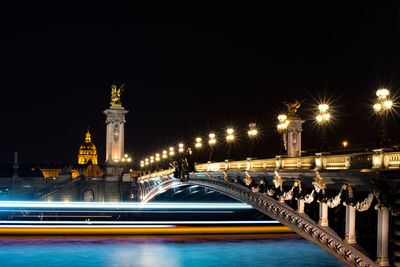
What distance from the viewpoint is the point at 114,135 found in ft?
354

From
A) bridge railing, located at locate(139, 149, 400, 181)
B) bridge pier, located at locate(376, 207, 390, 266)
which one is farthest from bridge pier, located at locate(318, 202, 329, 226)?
bridge pier, located at locate(376, 207, 390, 266)

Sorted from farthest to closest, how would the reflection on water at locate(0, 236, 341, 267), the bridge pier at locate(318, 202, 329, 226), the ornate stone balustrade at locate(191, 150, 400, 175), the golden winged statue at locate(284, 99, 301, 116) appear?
the reflection on water at locate(0, 236, 341, 267), the golden winged statue at locate(284, 99, 301, 116), the bridge pier at locate(318, 202, 329, 226), the ornate stone balustrade at locate(191, 150, 400, 175)

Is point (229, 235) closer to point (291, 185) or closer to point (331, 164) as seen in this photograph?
point (291, 185)

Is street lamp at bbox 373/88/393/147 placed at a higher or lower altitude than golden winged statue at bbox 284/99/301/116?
lower

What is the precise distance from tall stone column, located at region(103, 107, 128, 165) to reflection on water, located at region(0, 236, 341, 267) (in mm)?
53946

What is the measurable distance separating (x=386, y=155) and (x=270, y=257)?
28.3 meters

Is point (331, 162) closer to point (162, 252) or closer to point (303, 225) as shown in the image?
point (303, 225)

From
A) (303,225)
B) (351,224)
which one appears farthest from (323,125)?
(351,224)

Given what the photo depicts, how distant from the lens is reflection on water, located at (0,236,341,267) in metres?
42.3

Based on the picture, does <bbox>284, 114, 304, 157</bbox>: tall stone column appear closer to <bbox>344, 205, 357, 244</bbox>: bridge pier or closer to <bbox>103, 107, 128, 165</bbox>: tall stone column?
<bbox>344, 205, 357, 244</bbox>: bridge pier

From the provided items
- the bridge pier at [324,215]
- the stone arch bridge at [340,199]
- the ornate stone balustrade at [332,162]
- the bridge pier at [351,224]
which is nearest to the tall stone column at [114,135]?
the ornate stone balustrade at [332,162]

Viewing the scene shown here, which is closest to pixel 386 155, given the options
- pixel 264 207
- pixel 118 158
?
pixel 264 207

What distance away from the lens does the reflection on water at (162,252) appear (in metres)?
42.3

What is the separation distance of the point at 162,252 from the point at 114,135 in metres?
62.9
